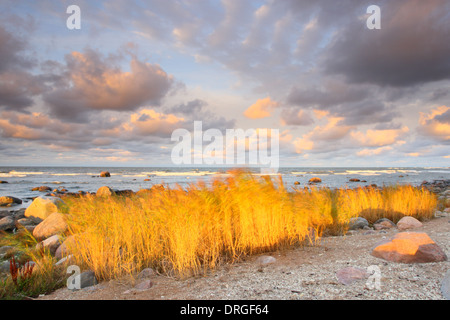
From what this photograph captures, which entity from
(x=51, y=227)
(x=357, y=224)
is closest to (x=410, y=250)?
(x=357, y=224)

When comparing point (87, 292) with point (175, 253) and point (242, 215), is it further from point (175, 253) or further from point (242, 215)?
point (242, 215)

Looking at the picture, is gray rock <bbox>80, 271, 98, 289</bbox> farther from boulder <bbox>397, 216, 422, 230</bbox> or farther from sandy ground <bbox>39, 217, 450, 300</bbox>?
boulder <bbox>397, 216, 422, 230</bbox>

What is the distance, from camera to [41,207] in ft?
40.7

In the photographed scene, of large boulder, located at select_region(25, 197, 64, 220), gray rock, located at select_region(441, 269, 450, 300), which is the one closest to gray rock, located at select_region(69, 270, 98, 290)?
gray rock, located at select_region(441, 269, 450, 300)

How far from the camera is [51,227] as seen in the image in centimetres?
895

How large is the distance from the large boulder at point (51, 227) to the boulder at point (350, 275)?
26.3 ft

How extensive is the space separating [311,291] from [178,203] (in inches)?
103

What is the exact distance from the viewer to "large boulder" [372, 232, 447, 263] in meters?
4.19

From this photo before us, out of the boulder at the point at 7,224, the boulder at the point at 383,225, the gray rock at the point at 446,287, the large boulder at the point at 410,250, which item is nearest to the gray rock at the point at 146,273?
the large boulder at the point at 410,250

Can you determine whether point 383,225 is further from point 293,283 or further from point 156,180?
point 156,180

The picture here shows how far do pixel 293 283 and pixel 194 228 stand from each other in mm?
1788

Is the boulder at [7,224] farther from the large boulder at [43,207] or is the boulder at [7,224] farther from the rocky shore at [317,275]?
the rocky shore at [317,275]
